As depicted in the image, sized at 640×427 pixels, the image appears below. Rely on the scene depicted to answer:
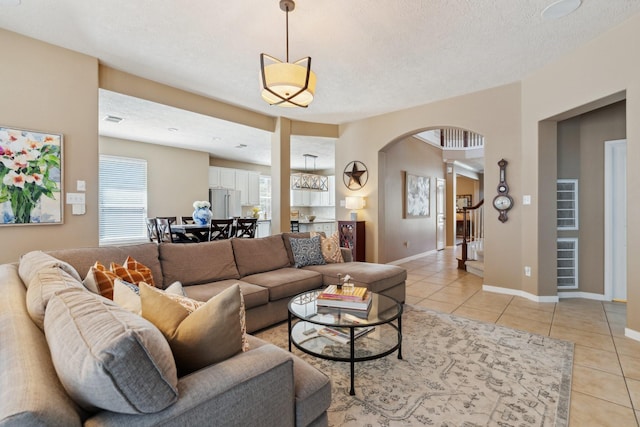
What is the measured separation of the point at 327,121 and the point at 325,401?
517 cm

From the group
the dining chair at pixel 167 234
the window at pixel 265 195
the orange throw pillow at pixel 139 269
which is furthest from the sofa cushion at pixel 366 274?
the window at pixel 265 195

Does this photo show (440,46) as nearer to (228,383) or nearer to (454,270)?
(228,383)

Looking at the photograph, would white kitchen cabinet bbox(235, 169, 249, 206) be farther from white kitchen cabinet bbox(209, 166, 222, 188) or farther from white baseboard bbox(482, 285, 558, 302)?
white baseboard bbox(482, 285, 558, 302)


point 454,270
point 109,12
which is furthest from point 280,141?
point 454,270

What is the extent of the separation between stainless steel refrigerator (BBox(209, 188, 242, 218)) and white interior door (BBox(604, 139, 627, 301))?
23.1 ft

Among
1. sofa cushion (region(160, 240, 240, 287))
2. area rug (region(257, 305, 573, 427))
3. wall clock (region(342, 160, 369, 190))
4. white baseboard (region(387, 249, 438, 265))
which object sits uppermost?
wall clock (region(342, 160, 369, 190))

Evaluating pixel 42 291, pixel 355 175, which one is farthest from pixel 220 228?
pixel 42 291

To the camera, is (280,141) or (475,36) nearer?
(475,36)

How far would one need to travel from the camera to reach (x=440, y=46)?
3127 mm

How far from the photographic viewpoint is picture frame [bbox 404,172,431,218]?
21.5ft

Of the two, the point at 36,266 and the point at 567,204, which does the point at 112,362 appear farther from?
the point at 567,204

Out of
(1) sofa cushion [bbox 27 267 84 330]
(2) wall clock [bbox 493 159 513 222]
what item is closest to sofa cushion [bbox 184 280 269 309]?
(1) sofa cushion [bbox 27 267 84 330]

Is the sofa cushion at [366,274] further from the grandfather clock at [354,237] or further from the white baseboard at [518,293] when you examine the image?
the grandfather clock at [354,237]

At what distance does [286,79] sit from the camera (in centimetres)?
227
